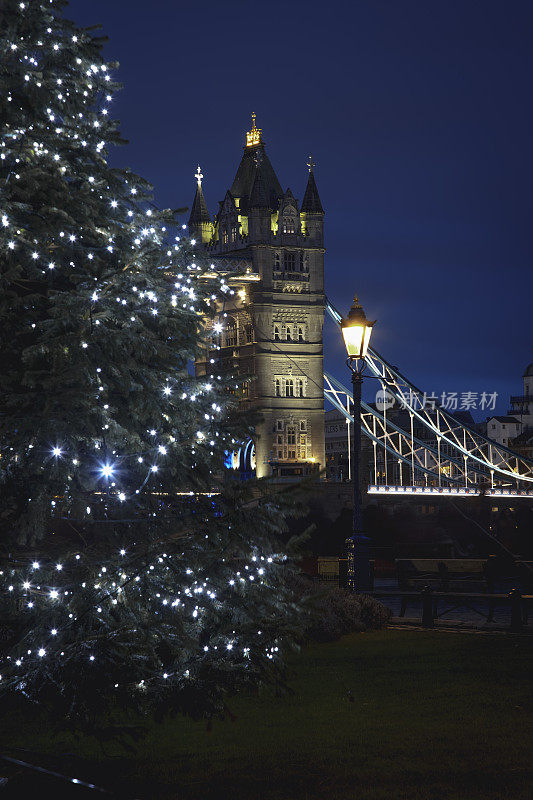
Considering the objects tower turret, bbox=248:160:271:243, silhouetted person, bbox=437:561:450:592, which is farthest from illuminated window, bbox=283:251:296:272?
silhouetted person, bbox=437:561:450:592

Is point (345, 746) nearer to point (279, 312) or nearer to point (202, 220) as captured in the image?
point (279, 312)

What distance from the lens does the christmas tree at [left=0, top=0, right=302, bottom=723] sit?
7730mm

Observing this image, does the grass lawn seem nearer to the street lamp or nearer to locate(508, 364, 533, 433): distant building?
the street lamp

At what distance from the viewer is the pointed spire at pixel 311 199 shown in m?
80.1

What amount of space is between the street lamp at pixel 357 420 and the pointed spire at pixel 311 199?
207 feet

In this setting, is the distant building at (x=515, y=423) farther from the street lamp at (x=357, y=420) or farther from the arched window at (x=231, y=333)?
the street lamp at (x=357, y=420)

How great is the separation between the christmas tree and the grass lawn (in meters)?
0.58

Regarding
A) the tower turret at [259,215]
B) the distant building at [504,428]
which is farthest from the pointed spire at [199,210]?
the distant building at [504,428]

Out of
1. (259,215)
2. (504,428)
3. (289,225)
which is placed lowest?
(504,428)

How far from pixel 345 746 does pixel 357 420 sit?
8.92 meters

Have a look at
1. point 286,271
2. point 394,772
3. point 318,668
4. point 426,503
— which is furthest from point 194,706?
point 286,271

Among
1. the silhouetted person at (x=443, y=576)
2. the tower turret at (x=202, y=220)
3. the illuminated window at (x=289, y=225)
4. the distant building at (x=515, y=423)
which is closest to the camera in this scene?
the silhouetted person at (x=443, y=576)

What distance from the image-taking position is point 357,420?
17.2 metres

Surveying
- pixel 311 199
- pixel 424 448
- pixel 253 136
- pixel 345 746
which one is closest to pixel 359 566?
pixel 345 746
